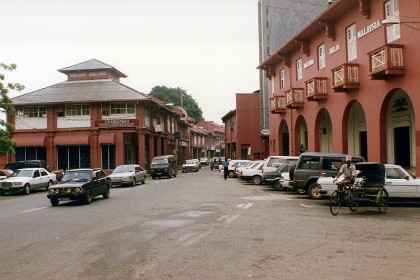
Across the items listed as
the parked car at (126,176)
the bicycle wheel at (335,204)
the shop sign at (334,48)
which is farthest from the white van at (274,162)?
the bicycle wheel at (335,204)

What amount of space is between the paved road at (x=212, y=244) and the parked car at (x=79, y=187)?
2.50 m

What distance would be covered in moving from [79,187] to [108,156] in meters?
26.0

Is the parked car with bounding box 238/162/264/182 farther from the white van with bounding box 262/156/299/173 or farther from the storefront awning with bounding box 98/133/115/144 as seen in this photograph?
the storefront awning with bounding box 98/133/115/144

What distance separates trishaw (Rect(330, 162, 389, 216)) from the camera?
13391 mm

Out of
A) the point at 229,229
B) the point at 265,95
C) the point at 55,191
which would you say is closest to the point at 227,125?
the point at 265,95

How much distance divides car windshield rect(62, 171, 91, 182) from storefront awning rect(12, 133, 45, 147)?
2659 cm

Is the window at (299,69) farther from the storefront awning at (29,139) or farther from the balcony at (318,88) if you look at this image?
the storefront awning at (29,139)

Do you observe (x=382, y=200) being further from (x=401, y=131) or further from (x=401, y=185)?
(x=401, y=131)

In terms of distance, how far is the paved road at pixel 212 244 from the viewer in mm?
6602

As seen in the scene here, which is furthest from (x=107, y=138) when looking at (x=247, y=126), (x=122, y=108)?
(x=247, y=126)

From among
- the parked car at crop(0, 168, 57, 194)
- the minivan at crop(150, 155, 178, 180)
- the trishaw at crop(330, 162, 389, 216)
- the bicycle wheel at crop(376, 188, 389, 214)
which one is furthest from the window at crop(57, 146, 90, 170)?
the bicycle wheel at crop(376, 188, 389, 214)

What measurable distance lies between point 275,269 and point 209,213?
6.89m

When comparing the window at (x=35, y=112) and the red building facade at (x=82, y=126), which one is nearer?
the red building facade at (x=82, y=126)

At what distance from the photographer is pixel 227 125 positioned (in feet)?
240
